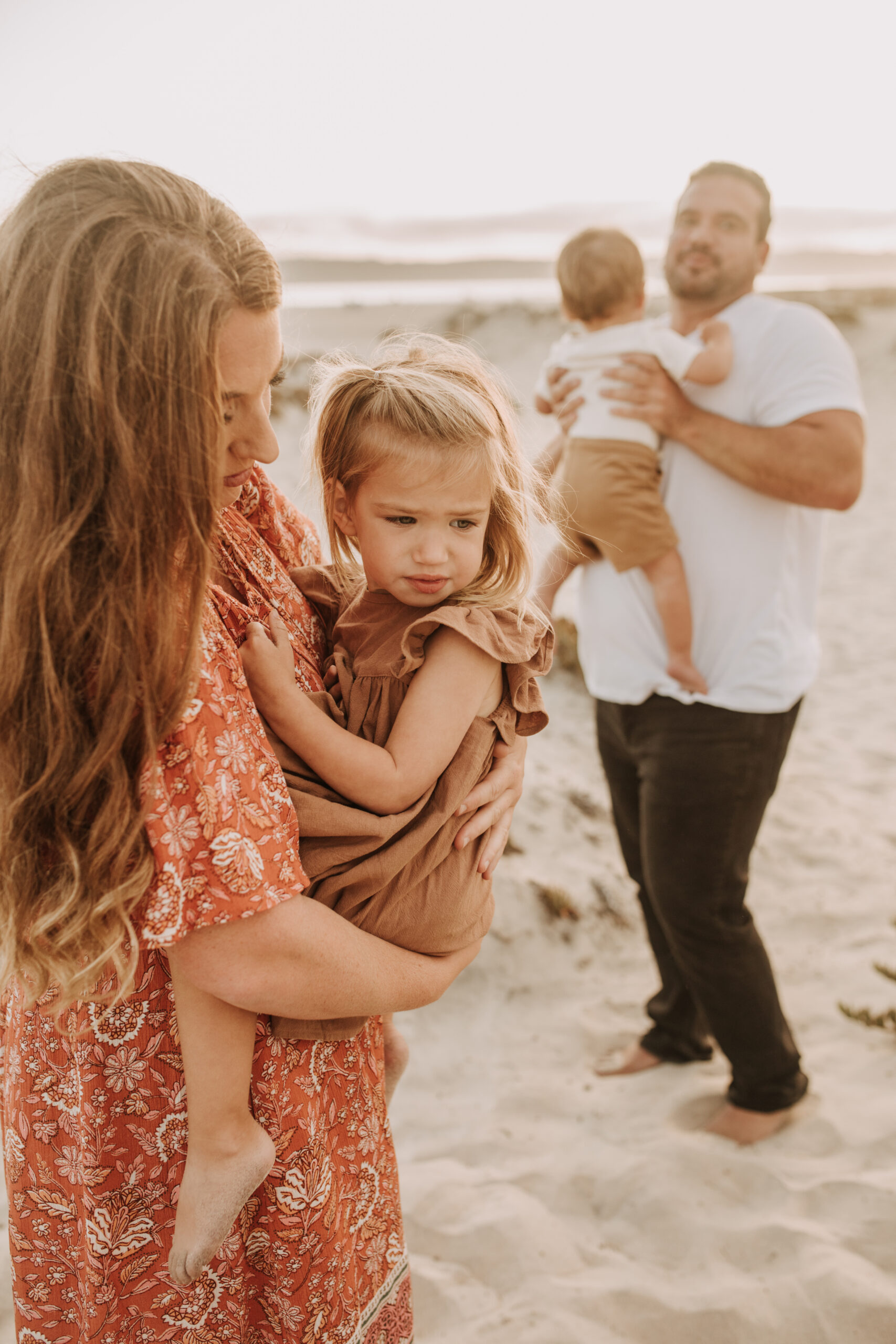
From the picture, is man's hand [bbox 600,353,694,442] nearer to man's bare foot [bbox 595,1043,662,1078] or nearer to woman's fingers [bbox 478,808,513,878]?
woman's fingers [bbox 478,808,513,878]

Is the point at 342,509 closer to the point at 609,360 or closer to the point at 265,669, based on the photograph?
the point at 265,669

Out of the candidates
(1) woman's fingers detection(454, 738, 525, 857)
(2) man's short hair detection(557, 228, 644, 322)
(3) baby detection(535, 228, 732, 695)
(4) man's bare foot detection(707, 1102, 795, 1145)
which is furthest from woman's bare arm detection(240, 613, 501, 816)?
(4) man's bare foot detection(707, 1102, 795, 1145)

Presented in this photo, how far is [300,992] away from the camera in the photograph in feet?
4.04

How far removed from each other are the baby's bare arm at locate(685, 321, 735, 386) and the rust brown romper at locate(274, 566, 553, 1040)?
3.88 ft

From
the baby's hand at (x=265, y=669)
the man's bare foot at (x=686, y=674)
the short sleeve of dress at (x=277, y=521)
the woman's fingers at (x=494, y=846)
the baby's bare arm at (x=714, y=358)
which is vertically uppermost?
the baby's bare arm at (x=714, y=358)

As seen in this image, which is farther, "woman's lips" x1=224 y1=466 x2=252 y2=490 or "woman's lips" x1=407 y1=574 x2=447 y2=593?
"woman's lips" x1=407 y1=574 x2=447 y2=593

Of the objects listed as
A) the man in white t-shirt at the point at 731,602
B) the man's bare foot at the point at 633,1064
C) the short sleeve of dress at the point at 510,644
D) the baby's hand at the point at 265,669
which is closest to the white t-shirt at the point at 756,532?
the man in white t-shirt at the point at 731,602

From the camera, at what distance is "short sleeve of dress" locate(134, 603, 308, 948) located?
1126mm

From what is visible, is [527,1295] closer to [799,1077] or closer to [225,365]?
[799,1077]

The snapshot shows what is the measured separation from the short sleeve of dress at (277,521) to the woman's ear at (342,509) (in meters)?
0.10

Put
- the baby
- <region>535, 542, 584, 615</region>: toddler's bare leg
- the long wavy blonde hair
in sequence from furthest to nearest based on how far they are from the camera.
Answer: <region>535, 542, 584, 615</region>: toddler's bare leg, the baby, the long wavy blonde hair

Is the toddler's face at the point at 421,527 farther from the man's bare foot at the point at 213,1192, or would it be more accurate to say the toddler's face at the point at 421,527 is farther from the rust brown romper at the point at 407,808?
the man's bare foot at the point at 213,1192

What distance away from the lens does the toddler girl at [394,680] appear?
129 cm

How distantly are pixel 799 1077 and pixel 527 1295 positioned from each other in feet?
3.59
